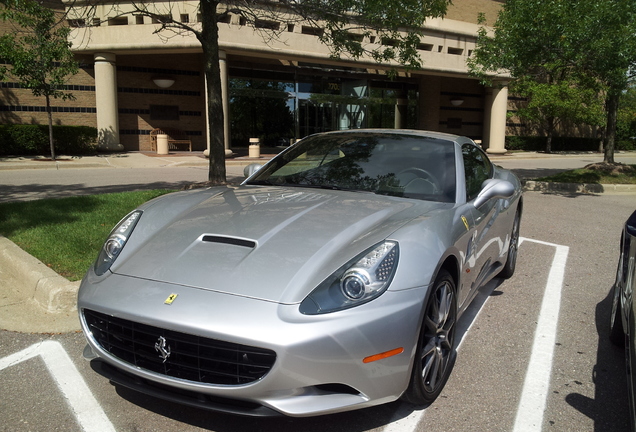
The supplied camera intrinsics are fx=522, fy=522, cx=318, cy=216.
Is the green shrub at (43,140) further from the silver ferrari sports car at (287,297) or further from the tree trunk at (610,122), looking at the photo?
the silver ferrari sports car at (287,297)

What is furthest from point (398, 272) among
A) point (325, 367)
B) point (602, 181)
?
point (602, 181)

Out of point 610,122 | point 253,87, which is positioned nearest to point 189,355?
point 610,122

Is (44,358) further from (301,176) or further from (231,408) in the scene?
(301,176)

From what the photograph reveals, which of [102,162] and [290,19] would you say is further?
[102,162]

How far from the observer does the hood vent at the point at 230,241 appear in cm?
275

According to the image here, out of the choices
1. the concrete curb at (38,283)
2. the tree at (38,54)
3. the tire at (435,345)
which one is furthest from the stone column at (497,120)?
the tire at (435,345)

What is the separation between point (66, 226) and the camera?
638 centimetres

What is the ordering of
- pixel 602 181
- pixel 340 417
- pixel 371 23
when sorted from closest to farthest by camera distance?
pixel 340 417
pixel 371 23
pixel 602 181

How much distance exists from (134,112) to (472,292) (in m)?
23.3

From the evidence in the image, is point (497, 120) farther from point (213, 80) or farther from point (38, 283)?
point (38, 283)

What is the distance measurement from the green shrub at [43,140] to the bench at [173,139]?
3.17 m

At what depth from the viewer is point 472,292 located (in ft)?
12.1

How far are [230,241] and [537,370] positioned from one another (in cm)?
214

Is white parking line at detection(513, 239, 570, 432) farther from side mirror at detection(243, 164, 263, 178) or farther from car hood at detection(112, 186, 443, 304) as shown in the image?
side mirror at detection(243, 164, 263, 178)
